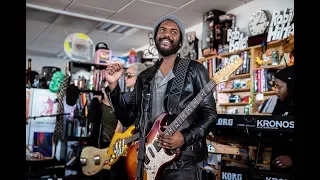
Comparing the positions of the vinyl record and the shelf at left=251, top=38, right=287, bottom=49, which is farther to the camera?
the vinyl record

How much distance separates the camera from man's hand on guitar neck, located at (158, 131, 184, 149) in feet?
4.91

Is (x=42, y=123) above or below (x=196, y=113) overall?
below

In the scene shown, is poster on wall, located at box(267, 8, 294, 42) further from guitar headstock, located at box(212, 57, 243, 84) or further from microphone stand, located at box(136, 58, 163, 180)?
microphone stand, located at box(136, 58, 163, 180)

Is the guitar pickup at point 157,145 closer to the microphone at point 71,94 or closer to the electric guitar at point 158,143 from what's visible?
the electric guitar at point 158,143

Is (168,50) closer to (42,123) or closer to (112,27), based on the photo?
(42,123)

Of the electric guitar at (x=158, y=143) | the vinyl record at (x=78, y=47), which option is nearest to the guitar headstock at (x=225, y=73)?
the electric guitar at (x=158, y=143)

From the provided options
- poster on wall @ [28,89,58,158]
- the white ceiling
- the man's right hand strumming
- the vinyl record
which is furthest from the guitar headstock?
poster on wall @ [28,89,58,158]

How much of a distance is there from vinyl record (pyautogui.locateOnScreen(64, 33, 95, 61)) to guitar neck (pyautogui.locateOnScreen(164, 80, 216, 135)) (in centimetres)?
334

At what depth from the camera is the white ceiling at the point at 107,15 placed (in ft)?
15.8

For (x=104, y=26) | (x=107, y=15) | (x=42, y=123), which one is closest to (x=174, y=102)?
(x=42, y=123)

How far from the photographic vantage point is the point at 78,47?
186 inches

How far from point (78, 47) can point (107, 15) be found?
39.4 inches

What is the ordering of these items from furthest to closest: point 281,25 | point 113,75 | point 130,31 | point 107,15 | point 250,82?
point 130,31 → point 107,15 → point 250,82 → point 281,25 → point 113,75
